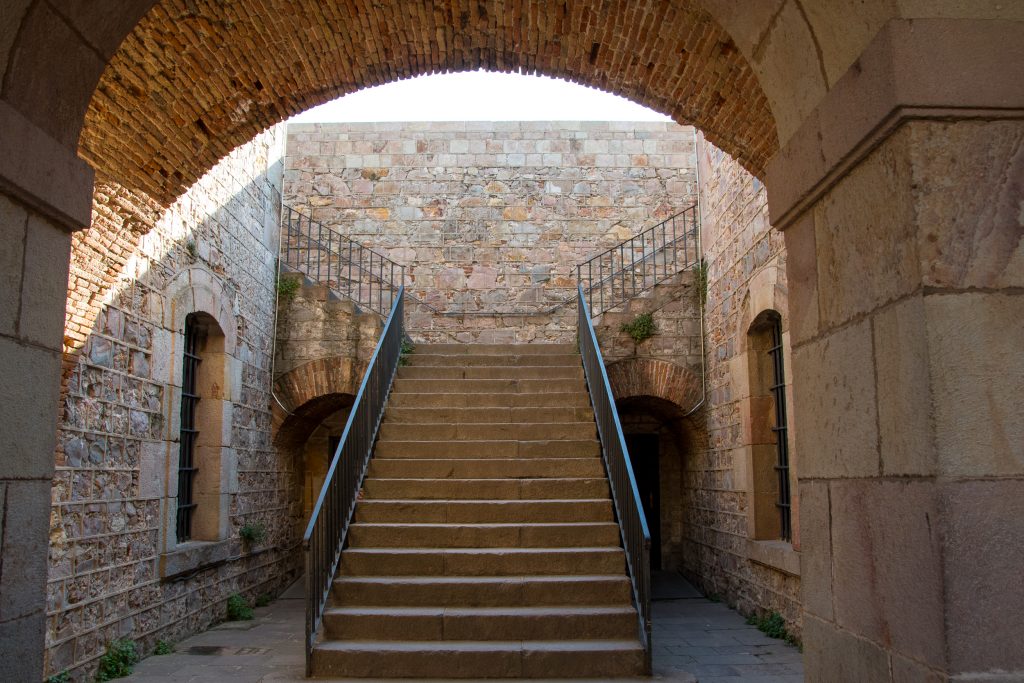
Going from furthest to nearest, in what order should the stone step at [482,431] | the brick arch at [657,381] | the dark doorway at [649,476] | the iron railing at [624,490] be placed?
the dark doorway at [649,476] → the brick arch at [657,381] → the stone step at [482,431] → the iron railing at [624,490]

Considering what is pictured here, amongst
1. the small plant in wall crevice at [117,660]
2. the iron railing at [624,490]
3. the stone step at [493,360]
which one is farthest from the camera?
the stone step at [493,360]

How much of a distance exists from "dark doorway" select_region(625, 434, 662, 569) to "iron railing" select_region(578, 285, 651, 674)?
3606 mm

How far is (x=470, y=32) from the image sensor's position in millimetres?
5797

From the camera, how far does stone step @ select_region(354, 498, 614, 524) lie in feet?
23.0

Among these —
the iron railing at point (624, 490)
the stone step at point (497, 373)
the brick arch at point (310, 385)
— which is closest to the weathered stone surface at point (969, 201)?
the iron railing at point (624, 490)

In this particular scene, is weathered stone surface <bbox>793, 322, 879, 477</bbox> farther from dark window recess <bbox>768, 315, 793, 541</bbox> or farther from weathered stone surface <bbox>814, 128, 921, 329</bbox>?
dark window recess <bbox>768, 315, 793, 541</bbox>

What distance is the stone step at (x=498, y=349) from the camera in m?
10.3

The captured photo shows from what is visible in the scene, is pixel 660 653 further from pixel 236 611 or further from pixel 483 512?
pixel 236 611

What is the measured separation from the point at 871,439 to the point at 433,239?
10679 mm

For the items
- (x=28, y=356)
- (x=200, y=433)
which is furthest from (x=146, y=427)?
(x=28, y=356)

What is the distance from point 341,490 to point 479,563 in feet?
4.09

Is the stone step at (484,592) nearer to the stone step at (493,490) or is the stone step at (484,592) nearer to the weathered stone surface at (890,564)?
the stone step at (493,490)

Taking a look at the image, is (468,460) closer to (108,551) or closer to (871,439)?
(108,551)

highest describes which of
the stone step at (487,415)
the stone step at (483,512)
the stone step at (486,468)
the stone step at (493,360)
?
the stone step at (493,360)
